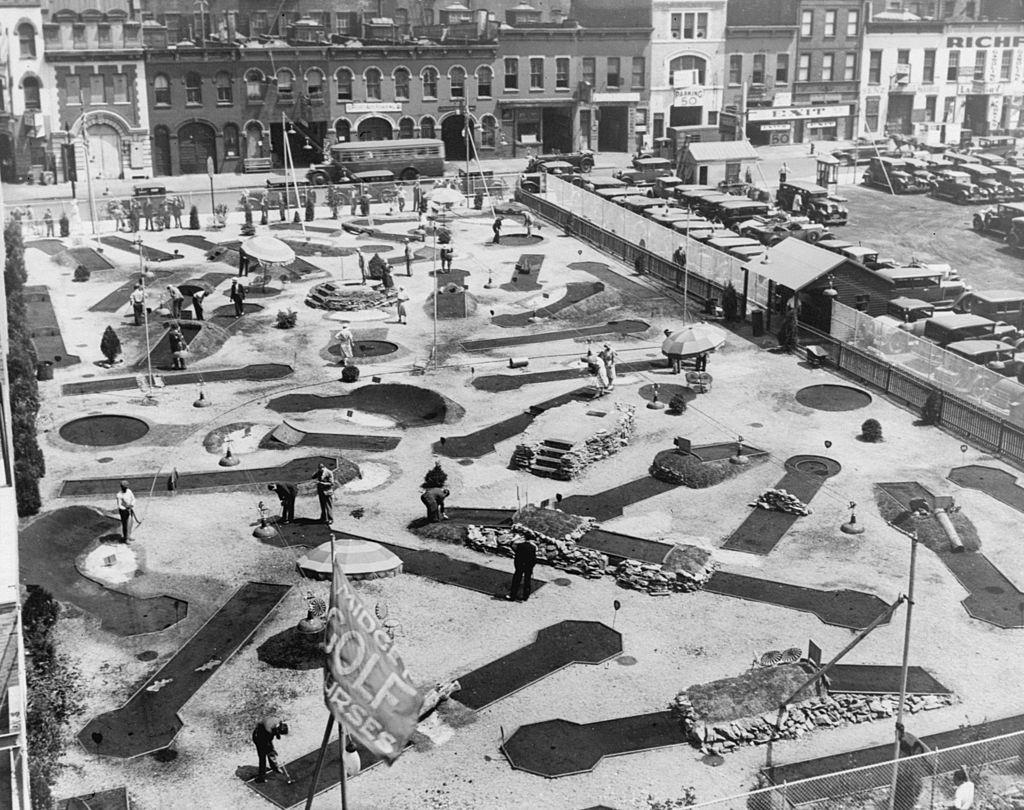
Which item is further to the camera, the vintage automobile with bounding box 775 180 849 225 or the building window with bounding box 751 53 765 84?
the building window with bounding box 751 53 765 84

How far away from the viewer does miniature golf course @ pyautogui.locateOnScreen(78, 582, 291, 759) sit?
2492 centimetres

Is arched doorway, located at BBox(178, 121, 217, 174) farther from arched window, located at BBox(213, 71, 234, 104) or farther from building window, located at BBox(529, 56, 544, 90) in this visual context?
building window, located at BBox(529, 56, 544, 90)

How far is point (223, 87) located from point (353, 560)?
66245 mm

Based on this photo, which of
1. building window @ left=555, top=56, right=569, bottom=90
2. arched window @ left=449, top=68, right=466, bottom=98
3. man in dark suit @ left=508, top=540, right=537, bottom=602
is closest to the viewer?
man in dark suit @ left=508, top=540, right=537, bottom=602

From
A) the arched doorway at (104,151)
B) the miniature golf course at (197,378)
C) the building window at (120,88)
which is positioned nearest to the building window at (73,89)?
the arched doorway at (104,151)

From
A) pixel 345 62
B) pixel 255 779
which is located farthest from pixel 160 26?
pixel 255 779

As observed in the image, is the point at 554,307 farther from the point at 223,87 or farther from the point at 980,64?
the point at 980,64

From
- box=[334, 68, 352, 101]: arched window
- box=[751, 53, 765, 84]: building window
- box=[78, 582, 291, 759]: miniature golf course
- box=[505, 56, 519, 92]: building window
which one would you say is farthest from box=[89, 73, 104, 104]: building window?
box=[78, 582, 291, 759]: miniature golf course

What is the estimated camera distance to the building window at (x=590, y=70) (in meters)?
98.2

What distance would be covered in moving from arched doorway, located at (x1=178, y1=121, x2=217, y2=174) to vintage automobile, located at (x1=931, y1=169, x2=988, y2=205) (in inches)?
1910

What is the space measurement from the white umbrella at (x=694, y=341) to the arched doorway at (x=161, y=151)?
2112 inches

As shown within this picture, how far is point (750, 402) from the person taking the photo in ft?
145

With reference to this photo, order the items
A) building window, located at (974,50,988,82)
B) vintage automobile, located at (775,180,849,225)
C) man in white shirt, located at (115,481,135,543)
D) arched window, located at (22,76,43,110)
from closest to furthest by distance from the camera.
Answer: man in white shirt, located at (115,481,135,543)
vintage automobile, located at (775,180,849,225)
arched window, located at (22,76,43,110)
building window, located at (974,50,988,82)

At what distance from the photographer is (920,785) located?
2142 centimetres
